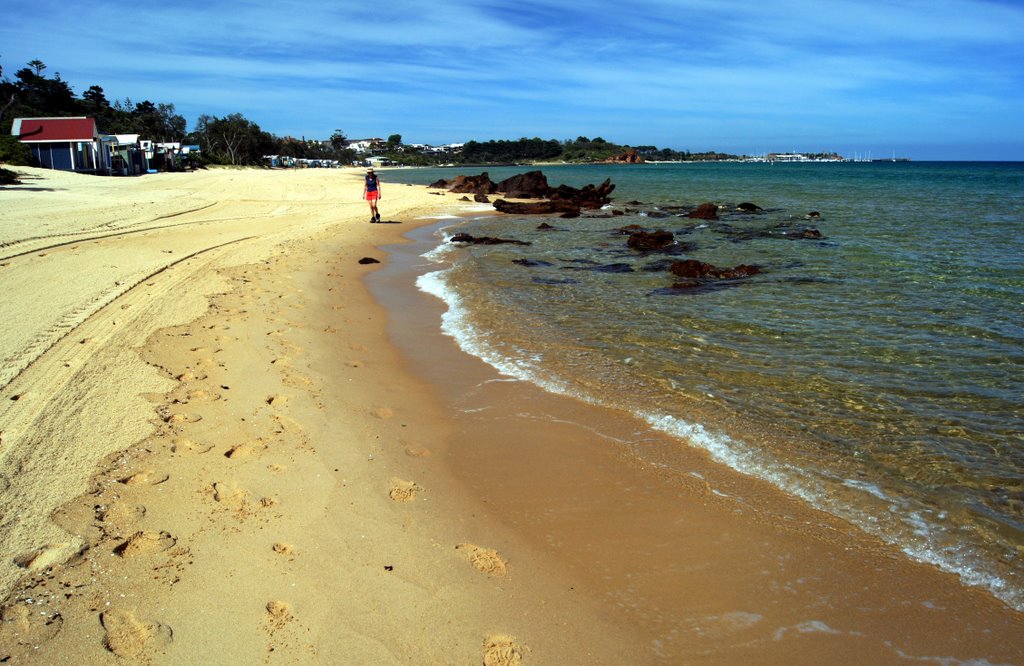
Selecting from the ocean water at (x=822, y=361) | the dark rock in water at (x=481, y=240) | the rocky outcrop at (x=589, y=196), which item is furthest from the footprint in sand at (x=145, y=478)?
the rocky outcrop at (x=589, y=196)

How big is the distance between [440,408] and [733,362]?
3.29 metres

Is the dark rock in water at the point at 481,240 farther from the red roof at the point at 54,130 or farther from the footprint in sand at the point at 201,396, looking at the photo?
the red roof at the point at 54,130

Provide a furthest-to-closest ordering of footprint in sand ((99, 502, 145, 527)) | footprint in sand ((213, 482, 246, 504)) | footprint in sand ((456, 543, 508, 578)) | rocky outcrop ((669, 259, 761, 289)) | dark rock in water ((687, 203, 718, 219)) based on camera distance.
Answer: dark rock in water ((687, 203, 718, 219)) → rocky outcrop ((669, 259, 761, 289)) → footprint in sand ((213, 482, 246, 504)) → footprint in sand ((99, 502, 145, 527)) → footprint in sand ((456, 543, 508, 578))

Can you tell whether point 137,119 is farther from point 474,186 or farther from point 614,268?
point 614,268

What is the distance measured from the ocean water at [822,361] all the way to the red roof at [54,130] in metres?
41.7

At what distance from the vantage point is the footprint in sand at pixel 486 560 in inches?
133

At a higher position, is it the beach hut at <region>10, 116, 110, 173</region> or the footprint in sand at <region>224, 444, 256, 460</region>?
the beach hut at <region>10, 116, 110, 173</region>

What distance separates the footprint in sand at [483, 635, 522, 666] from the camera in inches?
108

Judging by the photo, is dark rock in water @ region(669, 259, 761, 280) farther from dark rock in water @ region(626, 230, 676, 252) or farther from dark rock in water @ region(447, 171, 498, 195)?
dark rock in water @ region(447, 171, 498, 195)

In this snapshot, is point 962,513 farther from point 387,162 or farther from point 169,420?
point 387,162

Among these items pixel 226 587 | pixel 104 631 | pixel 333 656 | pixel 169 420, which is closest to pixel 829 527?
pixel 333 656

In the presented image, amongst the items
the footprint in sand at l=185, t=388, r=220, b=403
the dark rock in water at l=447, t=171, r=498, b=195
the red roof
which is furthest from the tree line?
the footprint in sand at l=185, t=388, r=220, b=403

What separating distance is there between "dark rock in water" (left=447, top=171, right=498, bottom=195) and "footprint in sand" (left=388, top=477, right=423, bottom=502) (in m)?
Result: 36.3

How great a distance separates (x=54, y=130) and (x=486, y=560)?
175 ft
